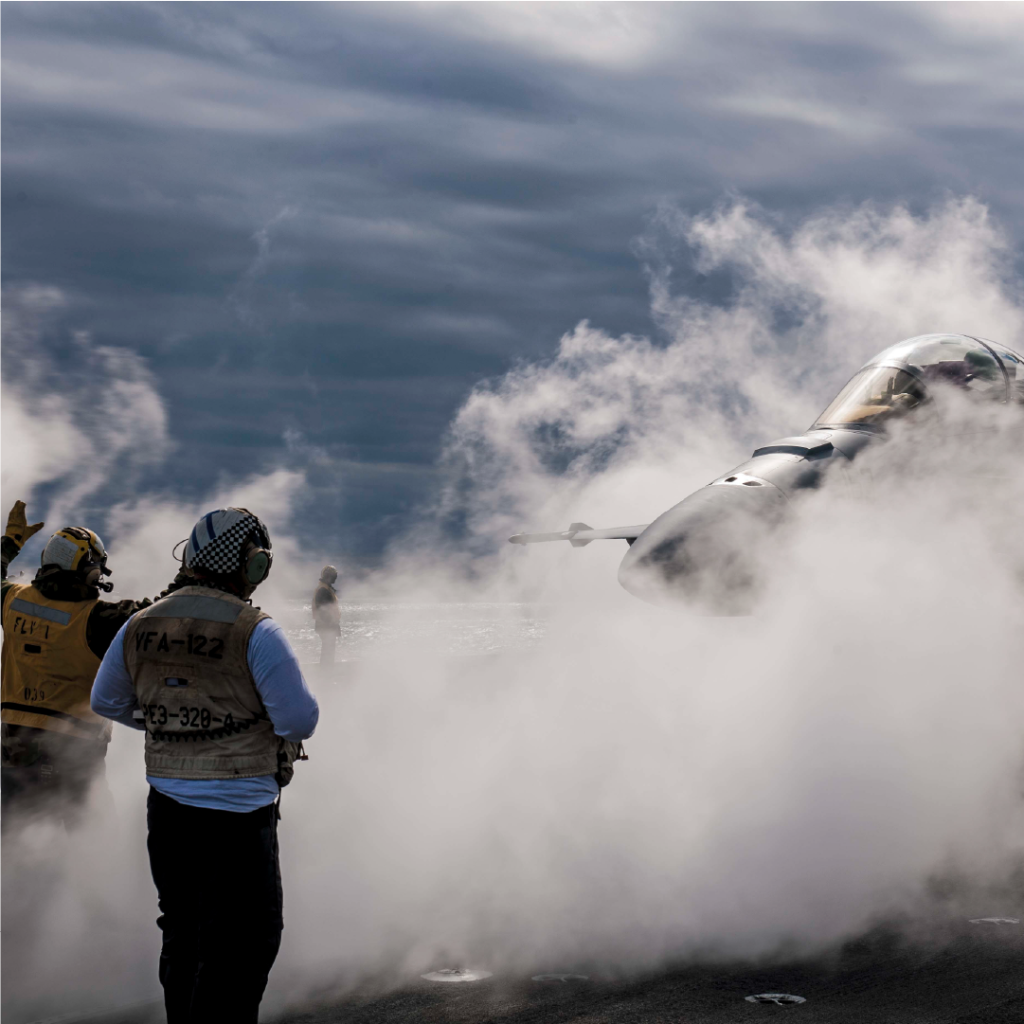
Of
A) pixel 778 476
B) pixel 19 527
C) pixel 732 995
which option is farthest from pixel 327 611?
pixel 732 995

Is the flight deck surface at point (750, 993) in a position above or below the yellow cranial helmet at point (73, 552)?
below

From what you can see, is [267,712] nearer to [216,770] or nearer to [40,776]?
[216,770]

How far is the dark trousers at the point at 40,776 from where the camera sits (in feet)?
21.1

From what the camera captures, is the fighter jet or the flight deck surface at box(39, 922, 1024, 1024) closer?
the flight deck surface at box(39, 922, 1024, 1024)

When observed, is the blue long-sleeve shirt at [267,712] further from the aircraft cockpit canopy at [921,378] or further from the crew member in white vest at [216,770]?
the aircraft cockpit canopy at [921,378]

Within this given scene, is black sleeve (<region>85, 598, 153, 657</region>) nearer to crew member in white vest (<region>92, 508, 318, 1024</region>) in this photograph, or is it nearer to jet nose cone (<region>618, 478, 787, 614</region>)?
crew member in white vest (<region>92, 508, 318, 1024</region>)

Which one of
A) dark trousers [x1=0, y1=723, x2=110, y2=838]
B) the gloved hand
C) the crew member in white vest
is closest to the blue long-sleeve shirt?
the crew member in white vest

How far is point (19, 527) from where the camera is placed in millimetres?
7145

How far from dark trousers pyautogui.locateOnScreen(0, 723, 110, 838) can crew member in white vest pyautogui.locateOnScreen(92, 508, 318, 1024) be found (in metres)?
2.24

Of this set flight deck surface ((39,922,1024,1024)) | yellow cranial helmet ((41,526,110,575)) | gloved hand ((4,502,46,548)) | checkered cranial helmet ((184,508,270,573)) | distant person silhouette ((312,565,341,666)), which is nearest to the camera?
checkered cranial helmet ((184,508,270,573))

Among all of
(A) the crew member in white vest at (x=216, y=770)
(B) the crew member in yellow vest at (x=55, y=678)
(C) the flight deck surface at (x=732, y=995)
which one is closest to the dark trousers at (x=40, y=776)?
(B) the crew member in yellow vest at (x=55, y=678)

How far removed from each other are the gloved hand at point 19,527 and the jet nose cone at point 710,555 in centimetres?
480

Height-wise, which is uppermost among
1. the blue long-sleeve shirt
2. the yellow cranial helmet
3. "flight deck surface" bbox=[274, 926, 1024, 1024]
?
the yellow cranial helmet

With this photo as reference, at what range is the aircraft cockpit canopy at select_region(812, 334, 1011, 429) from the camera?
11.5m
